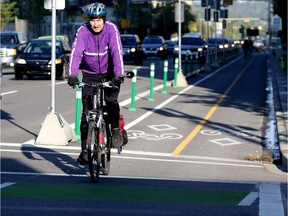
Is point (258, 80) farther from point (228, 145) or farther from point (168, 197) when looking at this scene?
point (168, 197)

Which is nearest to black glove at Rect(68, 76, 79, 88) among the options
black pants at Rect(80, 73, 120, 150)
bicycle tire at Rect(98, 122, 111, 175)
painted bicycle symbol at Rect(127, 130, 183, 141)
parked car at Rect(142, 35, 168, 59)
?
black pants at Rect(80, 73, 120, 150)

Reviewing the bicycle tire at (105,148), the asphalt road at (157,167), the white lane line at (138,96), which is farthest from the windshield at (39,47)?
the bicycle tire at (105,148)

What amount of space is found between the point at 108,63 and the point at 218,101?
1542 cm

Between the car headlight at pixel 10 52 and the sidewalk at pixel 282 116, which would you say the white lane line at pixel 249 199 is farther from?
the car headlight at pixel 10 52

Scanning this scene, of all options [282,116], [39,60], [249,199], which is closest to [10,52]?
[39,60]

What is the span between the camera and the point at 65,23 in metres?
74.4

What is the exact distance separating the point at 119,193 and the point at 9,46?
103 feet

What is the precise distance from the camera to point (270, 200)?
9.38 m

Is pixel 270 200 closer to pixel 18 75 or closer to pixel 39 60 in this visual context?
pixel 39 60

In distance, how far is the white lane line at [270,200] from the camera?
8656 millimetres

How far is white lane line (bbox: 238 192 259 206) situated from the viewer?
30.0ft

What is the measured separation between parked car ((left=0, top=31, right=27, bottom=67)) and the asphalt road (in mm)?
14837

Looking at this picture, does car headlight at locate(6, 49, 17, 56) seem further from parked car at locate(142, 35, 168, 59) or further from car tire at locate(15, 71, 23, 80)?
parked car at locate(142, 35, 168, 59)

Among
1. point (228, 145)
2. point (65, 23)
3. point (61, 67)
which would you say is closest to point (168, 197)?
point (228, 145)
